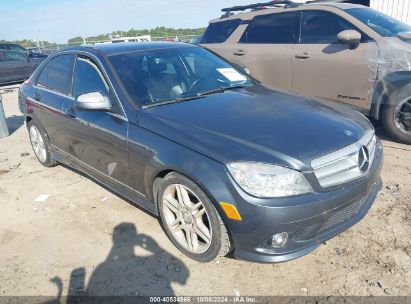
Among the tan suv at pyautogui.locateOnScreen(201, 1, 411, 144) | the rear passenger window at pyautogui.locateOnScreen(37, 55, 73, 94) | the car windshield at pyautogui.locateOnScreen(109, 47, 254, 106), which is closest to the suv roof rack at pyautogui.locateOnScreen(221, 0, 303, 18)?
the tan suv at pyautogui.locateOnScreen(201, 1, 411, 144)

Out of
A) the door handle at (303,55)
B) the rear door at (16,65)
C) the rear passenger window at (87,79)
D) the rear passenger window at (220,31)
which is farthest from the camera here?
the rear door at (16,65)

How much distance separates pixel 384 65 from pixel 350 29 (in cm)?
77

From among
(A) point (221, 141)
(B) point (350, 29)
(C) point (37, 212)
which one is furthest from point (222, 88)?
(B) point (350, 29)

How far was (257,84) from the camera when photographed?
4.04 m

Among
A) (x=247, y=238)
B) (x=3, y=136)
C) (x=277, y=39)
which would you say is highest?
(x=277, y=39)

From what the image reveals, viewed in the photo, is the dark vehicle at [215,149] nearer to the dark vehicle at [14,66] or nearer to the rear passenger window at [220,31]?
the rear passenger window at [220,31]

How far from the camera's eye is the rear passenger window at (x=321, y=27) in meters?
5.50

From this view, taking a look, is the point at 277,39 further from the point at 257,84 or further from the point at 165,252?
the point at 165,252

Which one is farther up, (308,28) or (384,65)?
(308,28)

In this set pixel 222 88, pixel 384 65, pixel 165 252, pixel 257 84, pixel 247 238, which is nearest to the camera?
pixel 247 238

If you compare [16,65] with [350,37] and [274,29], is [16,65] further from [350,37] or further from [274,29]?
[350,37]

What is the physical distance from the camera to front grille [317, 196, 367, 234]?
2.60m

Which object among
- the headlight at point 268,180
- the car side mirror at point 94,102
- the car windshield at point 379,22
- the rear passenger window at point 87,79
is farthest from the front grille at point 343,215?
the car windshield at point 379,22

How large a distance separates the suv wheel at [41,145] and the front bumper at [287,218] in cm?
322
